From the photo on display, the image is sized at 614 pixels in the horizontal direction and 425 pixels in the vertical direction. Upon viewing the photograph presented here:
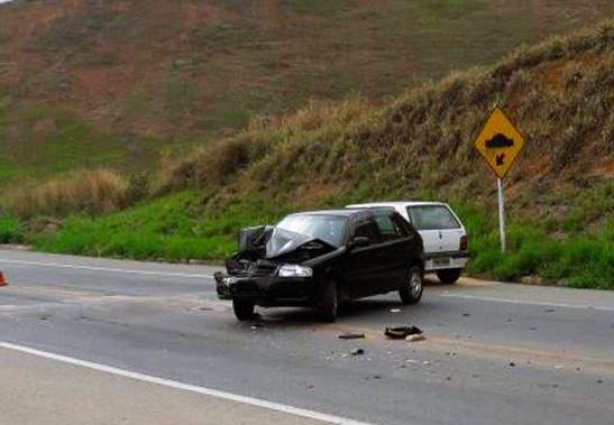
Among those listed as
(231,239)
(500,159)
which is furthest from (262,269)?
(231,239)

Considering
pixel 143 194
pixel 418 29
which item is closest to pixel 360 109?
pixel 143 194

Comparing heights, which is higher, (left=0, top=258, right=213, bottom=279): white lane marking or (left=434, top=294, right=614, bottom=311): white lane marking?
(left=434, top=294, right=614, bottom=311): white lane marking

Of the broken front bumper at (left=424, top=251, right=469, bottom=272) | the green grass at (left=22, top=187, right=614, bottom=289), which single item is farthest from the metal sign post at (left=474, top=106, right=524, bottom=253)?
the broken front bumper at (left=424, top=251, right=469, bottom=272)

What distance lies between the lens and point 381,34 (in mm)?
65875

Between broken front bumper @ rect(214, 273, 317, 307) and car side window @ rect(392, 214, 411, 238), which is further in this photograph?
car side window @ rect(392, 214, 411, 238)

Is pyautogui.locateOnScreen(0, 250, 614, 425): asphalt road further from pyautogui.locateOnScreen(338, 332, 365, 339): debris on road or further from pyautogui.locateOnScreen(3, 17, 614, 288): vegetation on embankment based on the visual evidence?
pyautogui.locateOnScreen(3, 17, 614, 288): vegetation on embankment

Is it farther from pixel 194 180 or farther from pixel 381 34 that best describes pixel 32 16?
pixel 194 180

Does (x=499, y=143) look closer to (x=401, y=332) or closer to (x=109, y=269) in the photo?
(x=109, y=269)

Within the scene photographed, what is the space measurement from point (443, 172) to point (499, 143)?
5551mm

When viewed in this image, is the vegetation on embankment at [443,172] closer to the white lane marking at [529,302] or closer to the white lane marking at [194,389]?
the white lane marking at [529,302]

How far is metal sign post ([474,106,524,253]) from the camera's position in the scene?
74.4 ft

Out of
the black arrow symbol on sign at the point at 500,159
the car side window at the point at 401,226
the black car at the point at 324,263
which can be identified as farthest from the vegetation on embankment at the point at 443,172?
the black car at the point at 324,263

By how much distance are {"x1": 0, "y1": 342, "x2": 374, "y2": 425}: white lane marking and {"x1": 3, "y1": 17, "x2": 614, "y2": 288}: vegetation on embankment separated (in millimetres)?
10746

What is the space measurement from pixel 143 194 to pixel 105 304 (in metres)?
24.4
